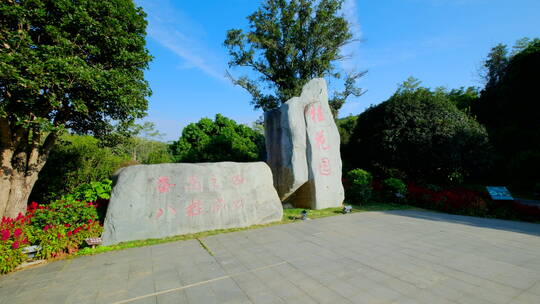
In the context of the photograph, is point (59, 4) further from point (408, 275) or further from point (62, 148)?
point (408, 275)

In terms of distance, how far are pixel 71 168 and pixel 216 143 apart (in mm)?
5875

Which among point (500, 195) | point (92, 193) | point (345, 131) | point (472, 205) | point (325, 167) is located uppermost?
point (345, 131)

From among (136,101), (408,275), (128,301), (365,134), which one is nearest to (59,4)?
(136,101)

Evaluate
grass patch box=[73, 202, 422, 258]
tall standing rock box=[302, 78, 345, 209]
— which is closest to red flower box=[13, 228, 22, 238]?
grass patch box=[73, 202, 422, 258]

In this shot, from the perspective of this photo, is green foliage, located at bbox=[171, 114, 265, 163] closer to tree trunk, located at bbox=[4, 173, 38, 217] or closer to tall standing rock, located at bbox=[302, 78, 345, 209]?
tall standing rock, located at bbox=[302, 78, 345, 209]

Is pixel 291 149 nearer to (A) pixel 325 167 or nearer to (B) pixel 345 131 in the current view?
(A) pixel 325 167

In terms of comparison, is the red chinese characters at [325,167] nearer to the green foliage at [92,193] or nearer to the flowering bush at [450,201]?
the flowering bush at [450,201]

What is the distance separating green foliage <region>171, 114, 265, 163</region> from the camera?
11.5 m

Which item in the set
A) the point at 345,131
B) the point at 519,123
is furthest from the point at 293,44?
the point at 519,123

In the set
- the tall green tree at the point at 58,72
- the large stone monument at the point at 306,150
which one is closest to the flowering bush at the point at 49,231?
the tall green tree at the point at 58,72

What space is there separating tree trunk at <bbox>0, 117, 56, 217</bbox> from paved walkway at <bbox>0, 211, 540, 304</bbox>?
2336 millimetres

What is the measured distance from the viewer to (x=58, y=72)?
4012mm

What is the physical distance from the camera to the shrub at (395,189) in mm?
8914

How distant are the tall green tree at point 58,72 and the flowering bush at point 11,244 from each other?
1531mm
